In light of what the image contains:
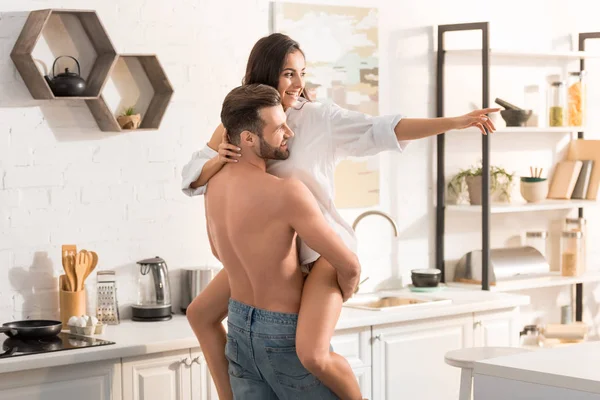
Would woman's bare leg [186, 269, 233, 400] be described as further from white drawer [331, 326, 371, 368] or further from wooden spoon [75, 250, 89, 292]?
white drawer [331, 326, 371, 368]

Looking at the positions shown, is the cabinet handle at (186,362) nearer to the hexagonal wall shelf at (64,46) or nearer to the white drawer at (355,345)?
the white drawer at (355,345)

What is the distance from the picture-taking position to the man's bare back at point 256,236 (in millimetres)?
3026

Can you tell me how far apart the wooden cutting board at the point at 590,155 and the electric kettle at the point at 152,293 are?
2.58 meters

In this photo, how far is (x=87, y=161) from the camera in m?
4.14

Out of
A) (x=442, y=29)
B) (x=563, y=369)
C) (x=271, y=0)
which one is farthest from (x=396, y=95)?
(x=563, y=369)

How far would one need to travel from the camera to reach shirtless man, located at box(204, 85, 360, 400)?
3027mm

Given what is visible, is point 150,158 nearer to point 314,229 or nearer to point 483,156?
point 314,229

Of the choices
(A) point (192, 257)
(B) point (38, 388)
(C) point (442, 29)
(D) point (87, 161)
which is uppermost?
(C) point (442, 29)

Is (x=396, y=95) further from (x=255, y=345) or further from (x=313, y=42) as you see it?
(x=255, y=345)

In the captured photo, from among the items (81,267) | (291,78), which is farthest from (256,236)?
(81,267)

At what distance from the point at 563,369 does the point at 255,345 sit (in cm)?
92

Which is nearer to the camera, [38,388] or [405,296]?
[38,388]

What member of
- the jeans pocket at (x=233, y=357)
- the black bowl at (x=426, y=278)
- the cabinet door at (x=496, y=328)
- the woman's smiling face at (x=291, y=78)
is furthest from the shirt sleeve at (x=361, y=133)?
the black bowl at (x=426, y=278)

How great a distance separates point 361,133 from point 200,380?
1.25 m
